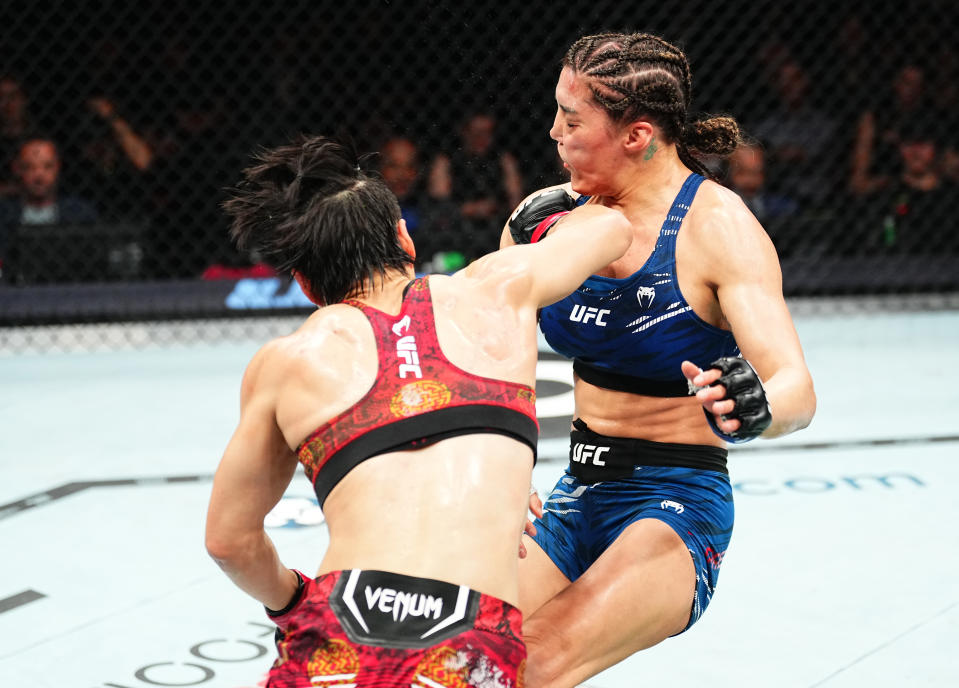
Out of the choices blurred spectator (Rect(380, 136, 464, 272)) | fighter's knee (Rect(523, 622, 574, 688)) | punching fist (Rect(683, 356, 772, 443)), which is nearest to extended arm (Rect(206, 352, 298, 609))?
fighter's knee (Rect(523, 622, 574, 688))

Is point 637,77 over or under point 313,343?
over

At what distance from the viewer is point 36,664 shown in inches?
92.5

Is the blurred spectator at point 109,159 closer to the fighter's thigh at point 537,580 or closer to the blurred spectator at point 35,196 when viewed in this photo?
the blurred spectator at point 35,196

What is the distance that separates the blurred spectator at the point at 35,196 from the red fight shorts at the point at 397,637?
462 cm

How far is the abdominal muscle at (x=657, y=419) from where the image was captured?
6.51 feet

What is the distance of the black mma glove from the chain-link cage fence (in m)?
3.41

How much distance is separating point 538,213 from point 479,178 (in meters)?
3.88

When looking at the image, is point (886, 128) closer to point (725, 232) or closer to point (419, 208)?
point (419, 208)

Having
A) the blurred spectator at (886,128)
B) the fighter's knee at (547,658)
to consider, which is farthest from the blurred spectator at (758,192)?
the fighter's knee at (547,658)

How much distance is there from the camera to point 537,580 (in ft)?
6.59

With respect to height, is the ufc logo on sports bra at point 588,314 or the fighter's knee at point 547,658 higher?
the ufc logo on sports bra at point 588,314

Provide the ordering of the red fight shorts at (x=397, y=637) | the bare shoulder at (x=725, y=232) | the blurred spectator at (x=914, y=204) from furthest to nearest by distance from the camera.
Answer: the blurred spectator at (x=914, y=204) < the bare shoulder at (x=725, y=232) < the red fight shorts at (x=397, y=637)

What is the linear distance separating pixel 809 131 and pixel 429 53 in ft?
7.17

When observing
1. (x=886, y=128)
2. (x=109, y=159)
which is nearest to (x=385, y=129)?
(x=109, y=159)
